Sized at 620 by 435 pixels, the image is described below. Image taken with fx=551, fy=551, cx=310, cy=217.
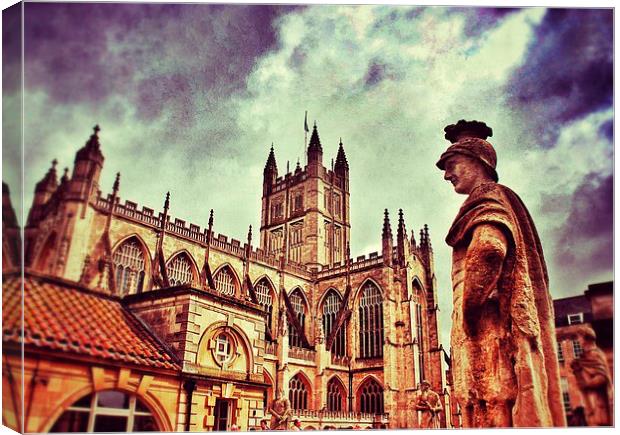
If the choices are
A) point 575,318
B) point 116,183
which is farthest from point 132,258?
point 575,318

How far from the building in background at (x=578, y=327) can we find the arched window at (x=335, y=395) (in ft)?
57.3

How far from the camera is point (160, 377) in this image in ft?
25.4

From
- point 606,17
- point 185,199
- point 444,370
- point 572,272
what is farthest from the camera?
point 444,370

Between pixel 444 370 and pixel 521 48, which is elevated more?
pixel 521 48

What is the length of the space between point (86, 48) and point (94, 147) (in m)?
1.48

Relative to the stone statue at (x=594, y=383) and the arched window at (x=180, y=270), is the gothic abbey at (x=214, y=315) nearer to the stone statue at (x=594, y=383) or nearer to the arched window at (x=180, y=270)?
the arched window at (x=180, y=270)

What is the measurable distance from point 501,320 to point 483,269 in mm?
552

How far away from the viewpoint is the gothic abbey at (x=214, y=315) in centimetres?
717

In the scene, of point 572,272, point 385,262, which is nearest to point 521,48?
point 572,272

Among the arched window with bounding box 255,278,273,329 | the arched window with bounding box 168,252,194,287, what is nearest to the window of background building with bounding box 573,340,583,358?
the arched window with bounding box 168,252,194,287

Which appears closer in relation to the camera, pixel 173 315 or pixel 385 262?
pixel 173 315

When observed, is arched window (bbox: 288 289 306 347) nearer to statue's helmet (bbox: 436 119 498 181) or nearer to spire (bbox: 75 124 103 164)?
spire (bbox: 75 124 103 164)

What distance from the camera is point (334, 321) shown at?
2827 cm

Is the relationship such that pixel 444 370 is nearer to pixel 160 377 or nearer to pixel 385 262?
pixel 385 262
